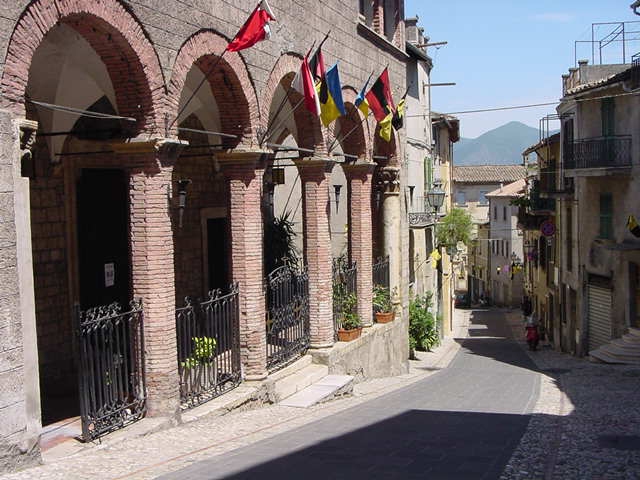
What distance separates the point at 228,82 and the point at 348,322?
698 centimetres

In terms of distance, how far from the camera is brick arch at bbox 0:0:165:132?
746 cm

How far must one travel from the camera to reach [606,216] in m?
25.7

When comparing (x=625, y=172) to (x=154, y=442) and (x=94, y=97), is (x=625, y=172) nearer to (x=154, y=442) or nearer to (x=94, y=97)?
(x=94, y=97)

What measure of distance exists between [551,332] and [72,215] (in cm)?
2790

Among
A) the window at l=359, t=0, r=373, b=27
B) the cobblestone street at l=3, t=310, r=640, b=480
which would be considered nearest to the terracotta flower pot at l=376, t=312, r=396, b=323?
the cobblestone street at l=3, t=310, r=640, b=480

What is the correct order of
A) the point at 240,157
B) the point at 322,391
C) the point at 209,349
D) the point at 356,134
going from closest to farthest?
the point at 209,349, the point at 240,157, the point at 322,391, the point at 356,134

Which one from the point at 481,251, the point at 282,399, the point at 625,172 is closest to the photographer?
the point at 282,399

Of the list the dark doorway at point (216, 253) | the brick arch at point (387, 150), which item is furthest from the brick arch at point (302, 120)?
the brick arch at point (387, 150)

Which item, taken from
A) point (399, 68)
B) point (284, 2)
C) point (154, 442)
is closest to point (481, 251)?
point (399, 68)

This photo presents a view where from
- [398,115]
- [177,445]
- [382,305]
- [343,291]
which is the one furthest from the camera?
[382,305]

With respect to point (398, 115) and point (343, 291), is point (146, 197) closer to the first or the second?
point (343, 291)

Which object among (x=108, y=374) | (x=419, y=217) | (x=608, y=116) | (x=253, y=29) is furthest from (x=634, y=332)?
(x=108, y=374)

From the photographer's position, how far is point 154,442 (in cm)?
908

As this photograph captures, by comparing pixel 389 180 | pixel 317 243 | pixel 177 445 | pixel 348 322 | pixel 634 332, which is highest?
pixel 389 180
